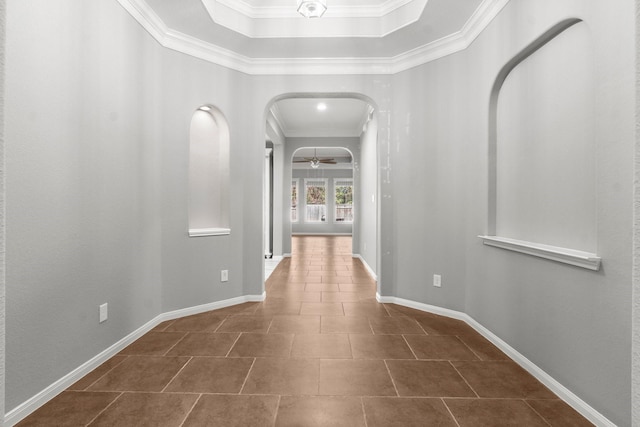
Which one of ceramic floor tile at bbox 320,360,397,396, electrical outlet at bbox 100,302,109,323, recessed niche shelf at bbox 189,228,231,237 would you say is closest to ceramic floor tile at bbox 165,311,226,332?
electrical outlet at bbox 100,302,109,323

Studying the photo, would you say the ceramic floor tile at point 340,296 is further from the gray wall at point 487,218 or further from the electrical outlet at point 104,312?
the electrical outlet at point 104,312

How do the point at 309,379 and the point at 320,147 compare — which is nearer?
the point at 309,379

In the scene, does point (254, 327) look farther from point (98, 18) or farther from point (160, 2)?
point (160, 2)

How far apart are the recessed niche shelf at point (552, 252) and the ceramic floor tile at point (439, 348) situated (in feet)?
2.77

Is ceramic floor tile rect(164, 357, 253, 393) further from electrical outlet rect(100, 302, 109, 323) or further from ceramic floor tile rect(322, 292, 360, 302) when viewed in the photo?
ceramic floor tile rect(322, 292, 360, 302)

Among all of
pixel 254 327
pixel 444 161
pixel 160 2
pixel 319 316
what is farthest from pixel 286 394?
pixel 160 2

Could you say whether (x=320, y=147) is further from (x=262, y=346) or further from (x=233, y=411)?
(x=233, y=411)

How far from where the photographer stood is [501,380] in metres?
1.98

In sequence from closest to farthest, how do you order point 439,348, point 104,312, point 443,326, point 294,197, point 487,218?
point 104,312, point 439,348, point 487,218, point 443,326, point 294,197

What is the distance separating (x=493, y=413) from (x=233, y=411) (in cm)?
138

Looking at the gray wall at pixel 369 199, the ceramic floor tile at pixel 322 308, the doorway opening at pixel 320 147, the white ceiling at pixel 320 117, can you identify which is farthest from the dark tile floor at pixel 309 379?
the white ceiling at pixel 320 117

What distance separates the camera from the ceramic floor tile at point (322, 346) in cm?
232

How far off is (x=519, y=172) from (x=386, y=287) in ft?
6.08

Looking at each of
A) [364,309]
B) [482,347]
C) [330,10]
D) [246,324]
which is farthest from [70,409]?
[330,10]
